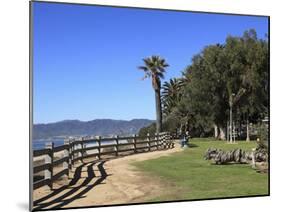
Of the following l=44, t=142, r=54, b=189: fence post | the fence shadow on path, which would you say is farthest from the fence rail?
the fence shadow on path

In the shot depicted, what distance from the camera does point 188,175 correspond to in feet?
25.4

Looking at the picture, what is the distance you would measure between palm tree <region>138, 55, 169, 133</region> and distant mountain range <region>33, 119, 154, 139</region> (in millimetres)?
151

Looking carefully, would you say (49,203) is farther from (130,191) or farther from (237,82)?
(237,82)

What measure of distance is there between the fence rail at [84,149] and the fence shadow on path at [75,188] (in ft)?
0.36

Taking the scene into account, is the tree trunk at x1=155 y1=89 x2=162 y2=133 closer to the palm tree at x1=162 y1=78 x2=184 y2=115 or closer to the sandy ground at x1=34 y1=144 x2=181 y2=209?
the palm tree at x1=162 y1=78 x2=184 y2=115

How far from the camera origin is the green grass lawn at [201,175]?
7.65m

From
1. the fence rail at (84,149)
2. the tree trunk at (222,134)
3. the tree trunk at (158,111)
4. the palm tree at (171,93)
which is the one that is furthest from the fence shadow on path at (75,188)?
the tree trunk at (222,134)

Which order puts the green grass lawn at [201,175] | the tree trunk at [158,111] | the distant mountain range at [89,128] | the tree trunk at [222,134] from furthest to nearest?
1. the tree trunk at [222,134]
2. the green grass lawn at [201,175]
3. the tree trunk at [158,111]
4. the distant mountain range at [89,128]

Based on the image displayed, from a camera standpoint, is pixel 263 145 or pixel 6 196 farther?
pixel 263 145

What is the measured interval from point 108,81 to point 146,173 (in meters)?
1.34

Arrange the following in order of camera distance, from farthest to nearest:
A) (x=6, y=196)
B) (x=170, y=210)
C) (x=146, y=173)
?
(x=146, y=173) → (x=170, y=210) → (x=6, y=196)

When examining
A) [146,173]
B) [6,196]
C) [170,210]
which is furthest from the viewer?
[146,173]

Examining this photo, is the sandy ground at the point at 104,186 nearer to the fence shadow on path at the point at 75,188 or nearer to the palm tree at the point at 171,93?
the fence shadow on path at the point at 75,188

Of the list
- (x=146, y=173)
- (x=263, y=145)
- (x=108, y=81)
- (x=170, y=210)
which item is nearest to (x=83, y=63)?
(x=108, y=81)
